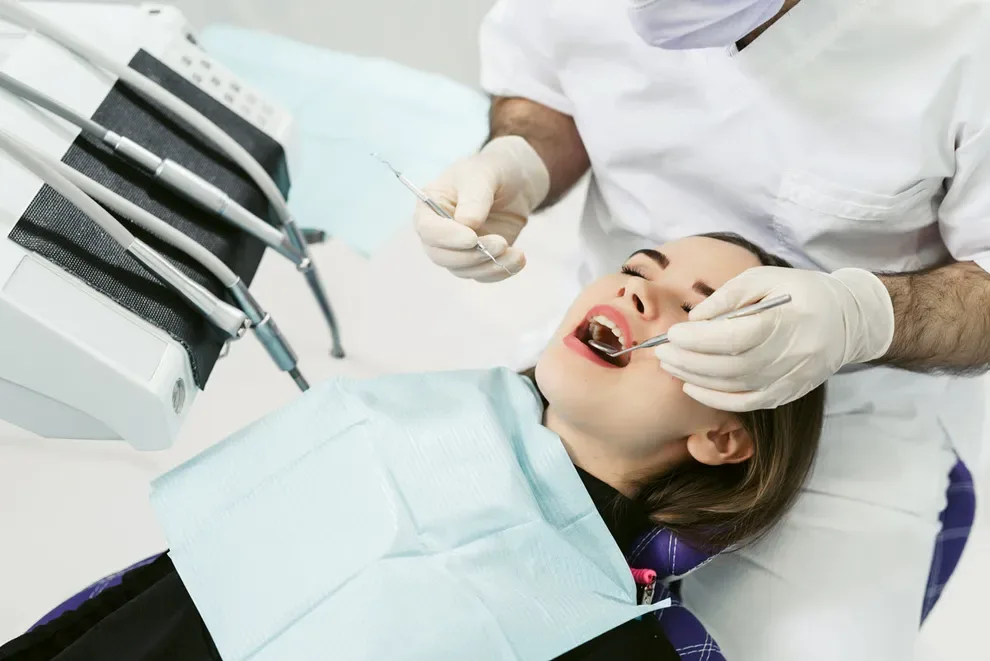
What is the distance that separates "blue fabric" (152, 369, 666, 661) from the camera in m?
0.92

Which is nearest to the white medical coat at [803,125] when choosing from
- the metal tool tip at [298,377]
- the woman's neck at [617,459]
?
the woman's neck at [617,459]

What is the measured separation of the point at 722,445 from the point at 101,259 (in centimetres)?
81

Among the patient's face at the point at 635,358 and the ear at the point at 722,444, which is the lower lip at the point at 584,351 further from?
the ear at the point at 722,444

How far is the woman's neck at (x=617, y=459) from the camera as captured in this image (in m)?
1.10

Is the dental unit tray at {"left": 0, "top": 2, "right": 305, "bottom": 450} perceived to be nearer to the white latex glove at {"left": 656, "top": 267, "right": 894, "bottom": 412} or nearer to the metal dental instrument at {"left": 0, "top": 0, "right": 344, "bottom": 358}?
the metal dental instrument at {"left": 0, "top": 0, "right": 344, "bottom": 358}

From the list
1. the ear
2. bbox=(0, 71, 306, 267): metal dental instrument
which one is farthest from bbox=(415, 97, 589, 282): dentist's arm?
the ear

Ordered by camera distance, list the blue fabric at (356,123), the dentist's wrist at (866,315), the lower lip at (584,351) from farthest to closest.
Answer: the blue fabric at (356,123) → the lower lip at (584,351) → the dentist's wrist at (866,315)

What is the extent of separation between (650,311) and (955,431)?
1.93 feet

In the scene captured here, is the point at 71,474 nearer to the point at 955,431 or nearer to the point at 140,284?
the point at 140,284

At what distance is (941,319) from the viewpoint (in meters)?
1.00

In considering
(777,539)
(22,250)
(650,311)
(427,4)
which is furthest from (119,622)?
(427,4)

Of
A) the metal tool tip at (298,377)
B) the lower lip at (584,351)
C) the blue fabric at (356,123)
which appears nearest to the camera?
the lower lip at (584,351)

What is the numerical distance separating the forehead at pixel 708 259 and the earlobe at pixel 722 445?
192 millimetres

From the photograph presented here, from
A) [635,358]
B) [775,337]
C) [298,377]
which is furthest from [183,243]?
[775,337]
